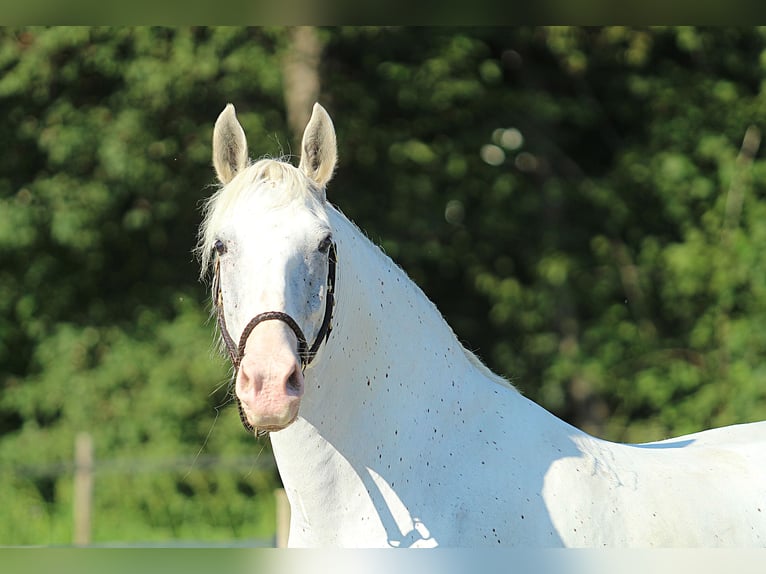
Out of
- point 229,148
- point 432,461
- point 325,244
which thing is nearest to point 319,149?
point 229,148

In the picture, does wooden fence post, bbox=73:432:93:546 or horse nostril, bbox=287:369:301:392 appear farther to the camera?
wooden fence post, bbox=73:432:93:546

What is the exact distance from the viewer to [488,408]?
2756mm

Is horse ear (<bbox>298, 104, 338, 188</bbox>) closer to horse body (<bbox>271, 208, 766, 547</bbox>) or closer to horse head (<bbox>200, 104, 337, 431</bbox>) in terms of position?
horse head (<bbox>200, 104, 337, 431</bbox>)

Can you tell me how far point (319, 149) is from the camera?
272 cm

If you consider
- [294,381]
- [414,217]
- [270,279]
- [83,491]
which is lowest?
[83,491]

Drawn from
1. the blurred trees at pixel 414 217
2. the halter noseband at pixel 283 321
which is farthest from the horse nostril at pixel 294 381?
the blurred trees at pixel 414 217

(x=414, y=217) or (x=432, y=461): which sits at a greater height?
(x=414, y=217)

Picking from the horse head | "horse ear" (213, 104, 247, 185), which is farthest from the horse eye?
"horse ear" (213, 104, 247, 185)

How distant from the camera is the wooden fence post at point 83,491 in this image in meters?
8.55

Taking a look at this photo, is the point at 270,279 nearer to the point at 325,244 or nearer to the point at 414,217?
the point at 325,244

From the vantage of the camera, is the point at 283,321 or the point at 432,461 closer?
the point at 283,321

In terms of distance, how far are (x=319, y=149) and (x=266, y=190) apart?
0.28m

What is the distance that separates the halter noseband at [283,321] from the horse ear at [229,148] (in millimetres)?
354

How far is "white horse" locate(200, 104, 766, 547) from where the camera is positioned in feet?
7.88
